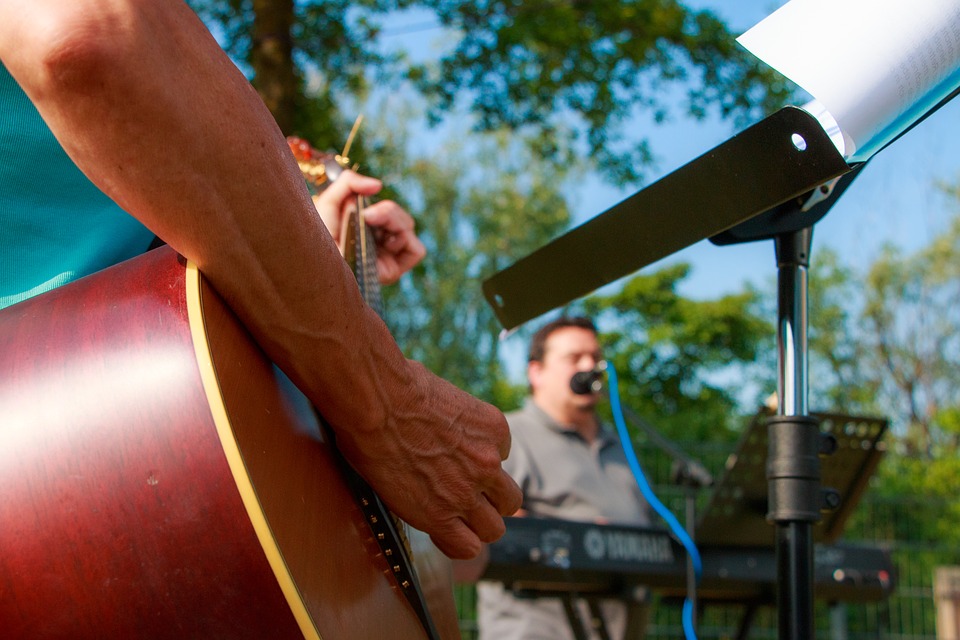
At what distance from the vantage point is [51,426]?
0.72 metres

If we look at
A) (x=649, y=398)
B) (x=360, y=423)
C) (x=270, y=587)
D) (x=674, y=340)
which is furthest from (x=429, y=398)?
(x=674, y=340)

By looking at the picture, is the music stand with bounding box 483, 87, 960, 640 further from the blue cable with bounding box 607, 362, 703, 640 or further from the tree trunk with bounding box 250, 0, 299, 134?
the tree trunk with bounding box 250, 0, 299, 134

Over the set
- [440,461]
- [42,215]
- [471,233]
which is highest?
[471,233]

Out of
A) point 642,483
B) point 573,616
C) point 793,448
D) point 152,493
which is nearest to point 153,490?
point 152,493

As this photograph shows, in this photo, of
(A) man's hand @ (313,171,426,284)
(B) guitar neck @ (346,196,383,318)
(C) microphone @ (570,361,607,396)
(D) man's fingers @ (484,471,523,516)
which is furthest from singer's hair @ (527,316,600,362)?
(D) man's fingers @ (484,471,523,516)

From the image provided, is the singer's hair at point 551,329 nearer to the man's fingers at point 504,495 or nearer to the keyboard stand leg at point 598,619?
the keyboard stand leg at point 598,619

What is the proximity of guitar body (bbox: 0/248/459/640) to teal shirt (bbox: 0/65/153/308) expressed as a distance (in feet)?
0.83

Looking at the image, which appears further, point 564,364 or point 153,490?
point 564,364

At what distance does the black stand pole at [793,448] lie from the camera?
3.71 feet

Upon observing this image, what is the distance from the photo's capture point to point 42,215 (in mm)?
976

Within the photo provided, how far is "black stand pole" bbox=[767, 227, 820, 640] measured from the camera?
1132mm

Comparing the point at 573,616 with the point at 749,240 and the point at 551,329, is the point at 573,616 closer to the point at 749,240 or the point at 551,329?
the point at 551,329

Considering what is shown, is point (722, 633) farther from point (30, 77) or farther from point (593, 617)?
point (30, 77)

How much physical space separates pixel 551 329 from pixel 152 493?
136 inches
